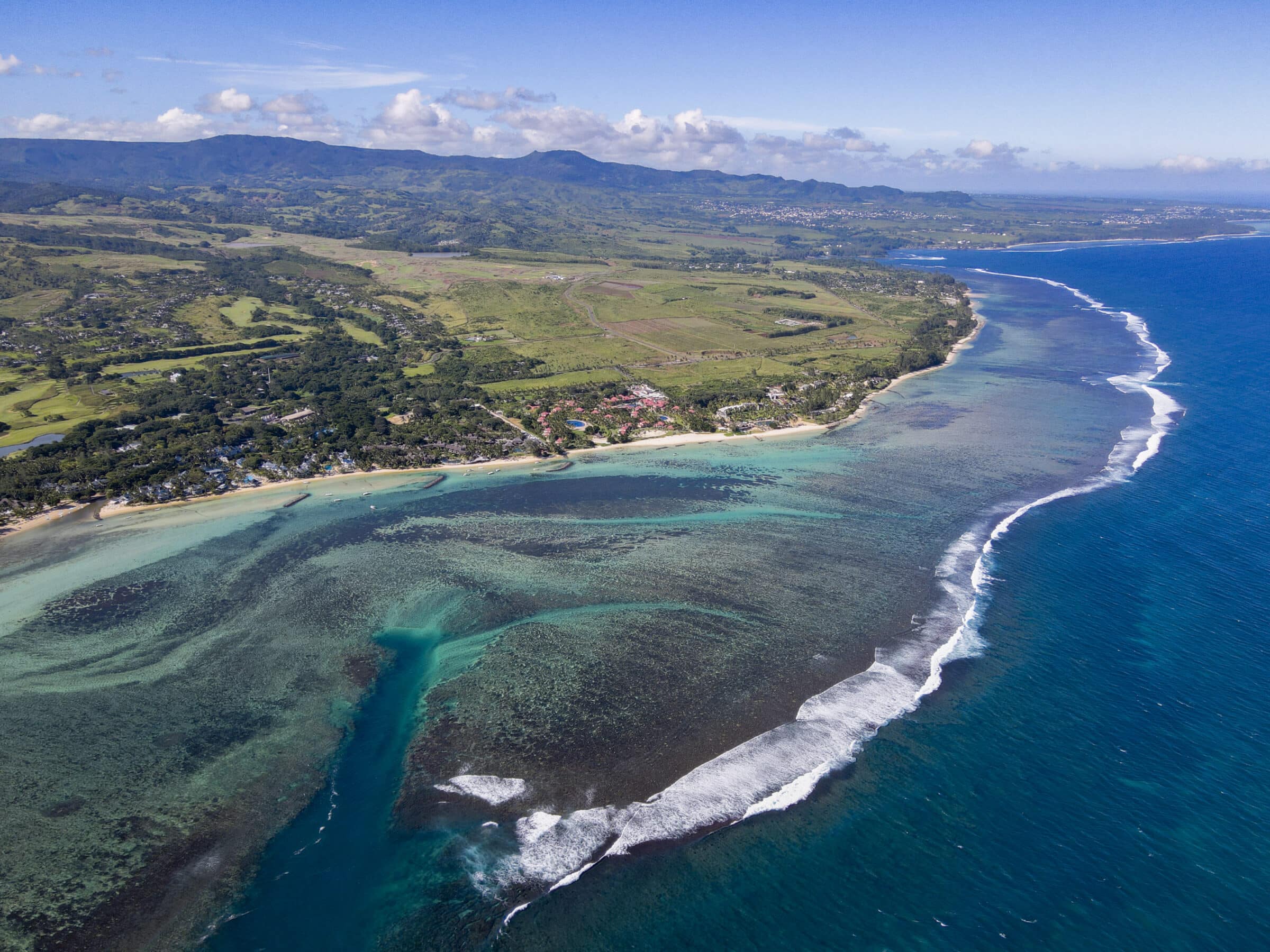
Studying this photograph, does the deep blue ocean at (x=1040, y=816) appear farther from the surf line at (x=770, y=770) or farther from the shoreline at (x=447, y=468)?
the shoreline at (x=447, y=468)

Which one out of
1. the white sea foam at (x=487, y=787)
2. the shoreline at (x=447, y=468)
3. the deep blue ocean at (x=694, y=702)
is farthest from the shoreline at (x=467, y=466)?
the white sea foam at (x=487, y=787)

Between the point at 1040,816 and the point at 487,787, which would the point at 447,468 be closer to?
the point at 487,787

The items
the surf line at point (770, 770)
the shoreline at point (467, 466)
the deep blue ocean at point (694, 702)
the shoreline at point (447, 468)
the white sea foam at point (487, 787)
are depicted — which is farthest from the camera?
the shoreline at point (467, 466)

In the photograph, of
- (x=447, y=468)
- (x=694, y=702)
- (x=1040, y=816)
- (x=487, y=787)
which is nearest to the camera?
(x=1040, y=816)

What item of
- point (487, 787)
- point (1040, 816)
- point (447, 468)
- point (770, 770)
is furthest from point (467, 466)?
point (1040, 816)

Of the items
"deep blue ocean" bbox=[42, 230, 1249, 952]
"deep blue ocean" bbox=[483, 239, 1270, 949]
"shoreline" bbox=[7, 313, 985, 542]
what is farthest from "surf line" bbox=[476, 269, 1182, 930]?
"shoreline" bbox=[7, 313, 985, 542]

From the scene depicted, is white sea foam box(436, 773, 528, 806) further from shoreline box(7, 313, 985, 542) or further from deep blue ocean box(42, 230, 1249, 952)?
shoreline box(7, 313, 985, 542)
